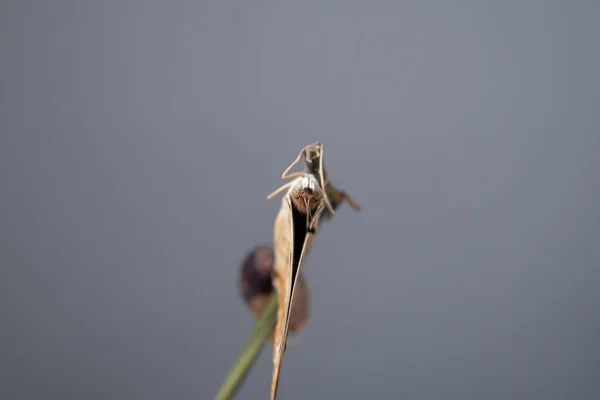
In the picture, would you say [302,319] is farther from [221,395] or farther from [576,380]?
[576,380]

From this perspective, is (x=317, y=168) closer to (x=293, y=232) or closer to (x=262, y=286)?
(x=293, y=232)

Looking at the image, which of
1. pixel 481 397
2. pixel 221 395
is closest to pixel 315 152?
pixel 221 395

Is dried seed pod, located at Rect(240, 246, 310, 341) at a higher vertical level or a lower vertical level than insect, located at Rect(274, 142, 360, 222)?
lower

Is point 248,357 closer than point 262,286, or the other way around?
point 248,357

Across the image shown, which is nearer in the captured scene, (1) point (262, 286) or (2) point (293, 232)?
(2) point (293, 232)

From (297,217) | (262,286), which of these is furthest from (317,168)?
(262,286)
